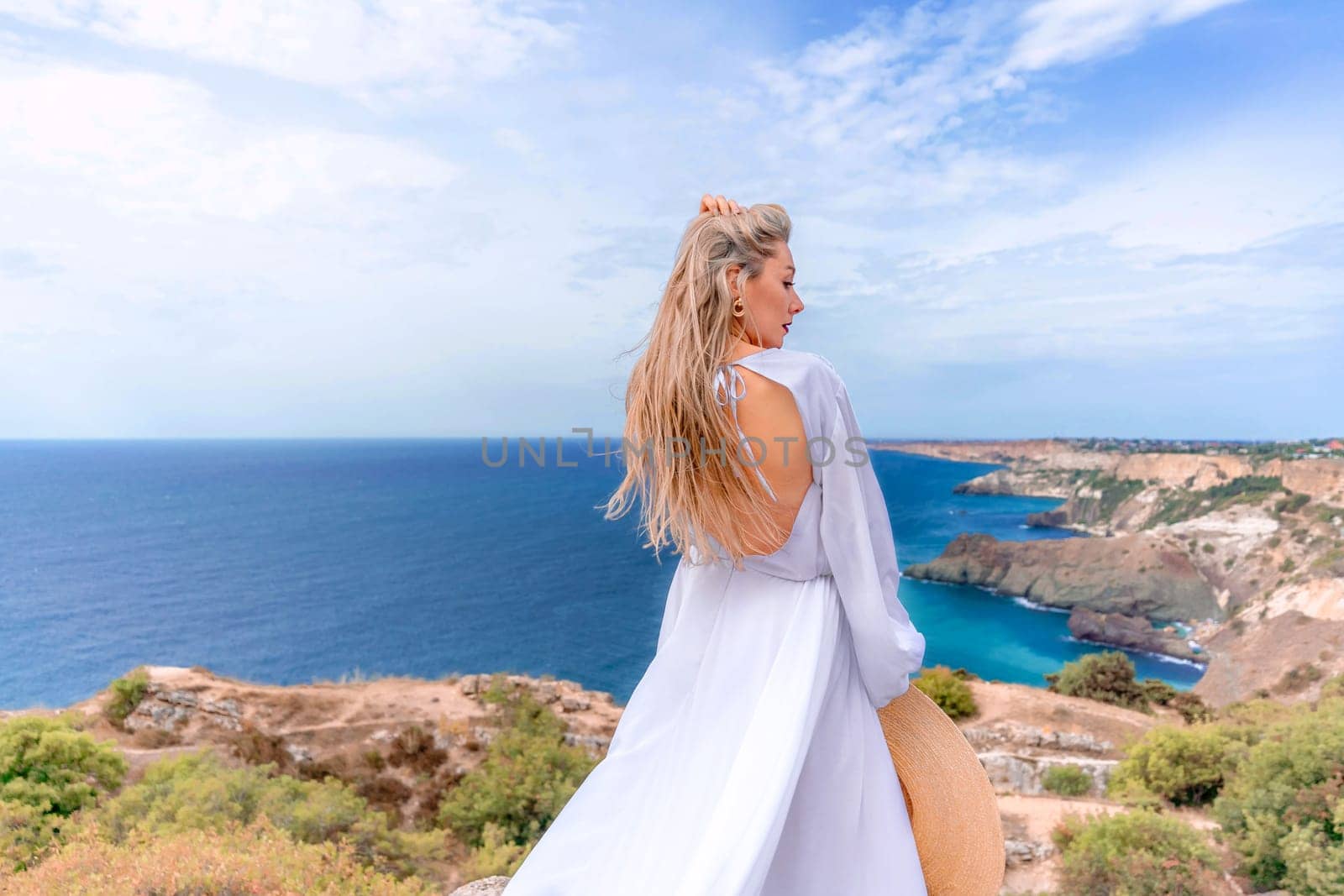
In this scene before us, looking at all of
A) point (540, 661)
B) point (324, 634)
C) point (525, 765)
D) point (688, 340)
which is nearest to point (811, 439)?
point (688, 340)

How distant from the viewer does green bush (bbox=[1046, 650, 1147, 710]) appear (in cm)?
1920

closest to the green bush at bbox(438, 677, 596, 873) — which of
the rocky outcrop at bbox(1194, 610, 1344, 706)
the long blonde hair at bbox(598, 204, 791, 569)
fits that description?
the long blonde hair at bbox(598, 204, 791, 569)

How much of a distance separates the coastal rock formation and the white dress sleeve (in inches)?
1865

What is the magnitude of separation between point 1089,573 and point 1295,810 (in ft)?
152

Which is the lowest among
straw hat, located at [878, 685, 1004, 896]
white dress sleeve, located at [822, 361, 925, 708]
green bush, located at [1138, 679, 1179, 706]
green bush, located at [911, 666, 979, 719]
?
green bush, located at [1138, 679, 1179, 706]

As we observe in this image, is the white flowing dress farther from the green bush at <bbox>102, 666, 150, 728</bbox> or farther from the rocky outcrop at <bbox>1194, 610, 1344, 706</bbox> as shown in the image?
the rocky outcrop at <bbox>1194, 610, 1344, 706</bbox>

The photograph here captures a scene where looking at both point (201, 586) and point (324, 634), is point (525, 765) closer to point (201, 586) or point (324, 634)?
point (324, 634)

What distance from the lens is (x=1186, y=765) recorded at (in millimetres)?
9477

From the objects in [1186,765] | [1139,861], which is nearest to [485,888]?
[1139,861]

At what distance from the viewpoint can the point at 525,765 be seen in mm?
10922

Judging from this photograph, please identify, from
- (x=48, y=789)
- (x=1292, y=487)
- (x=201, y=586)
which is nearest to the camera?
(x=48, y=789)

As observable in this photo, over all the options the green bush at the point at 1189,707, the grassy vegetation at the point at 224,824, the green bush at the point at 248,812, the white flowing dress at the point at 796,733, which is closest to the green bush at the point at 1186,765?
the green bush at the point at 1189,707

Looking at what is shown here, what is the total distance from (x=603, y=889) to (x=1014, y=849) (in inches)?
307

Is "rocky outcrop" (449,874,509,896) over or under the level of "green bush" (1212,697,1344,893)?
over
